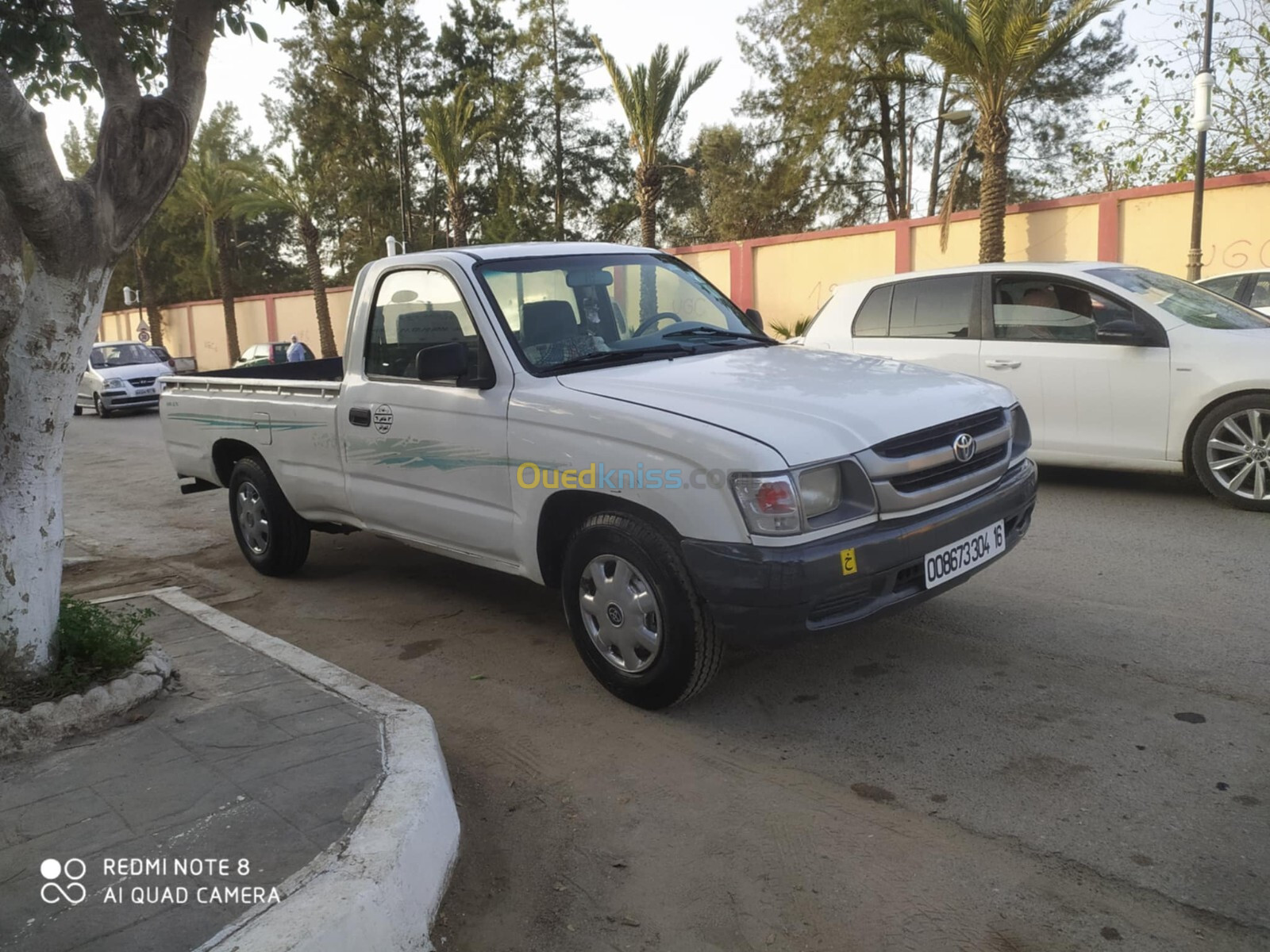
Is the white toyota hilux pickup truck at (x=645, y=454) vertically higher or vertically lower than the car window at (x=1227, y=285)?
lower

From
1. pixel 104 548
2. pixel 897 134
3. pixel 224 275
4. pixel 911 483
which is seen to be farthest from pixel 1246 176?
pixel 224 275

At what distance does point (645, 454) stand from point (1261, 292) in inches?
354

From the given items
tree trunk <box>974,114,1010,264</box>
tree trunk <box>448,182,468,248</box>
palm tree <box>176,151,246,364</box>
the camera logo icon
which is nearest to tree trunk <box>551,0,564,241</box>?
tree trunk <box>448,182,468,248</box>

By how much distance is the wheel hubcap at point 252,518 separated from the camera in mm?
6281

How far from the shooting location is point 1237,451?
663 cm

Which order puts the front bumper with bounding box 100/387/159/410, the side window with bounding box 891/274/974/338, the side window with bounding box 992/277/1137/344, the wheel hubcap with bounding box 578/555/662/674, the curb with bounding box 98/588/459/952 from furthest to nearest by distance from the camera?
the front bumper with bounding box 100/387/159/410, the side window with bounding box 891/274/974/338, the side window with bounding box 992/277/1137/344, the wheel hubcap with bounding box 578/555/662/674, the curb with bounding box 98/588/459/952

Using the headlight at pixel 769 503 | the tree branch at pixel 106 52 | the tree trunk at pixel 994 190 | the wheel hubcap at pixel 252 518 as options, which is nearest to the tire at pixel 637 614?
the headlight at pixel 769 503

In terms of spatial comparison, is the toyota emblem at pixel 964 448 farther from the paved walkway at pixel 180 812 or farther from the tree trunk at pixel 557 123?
the tree trunk at pixel 557 123

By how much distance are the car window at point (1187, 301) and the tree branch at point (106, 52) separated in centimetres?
616

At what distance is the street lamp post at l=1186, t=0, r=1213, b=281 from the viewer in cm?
1386

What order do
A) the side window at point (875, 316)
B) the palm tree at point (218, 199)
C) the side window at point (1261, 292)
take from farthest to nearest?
the palm tree at point (218, 199), the side window at point (1261, 292), the side window at point (875, 316)

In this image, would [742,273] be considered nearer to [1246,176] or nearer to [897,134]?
[1246,176]

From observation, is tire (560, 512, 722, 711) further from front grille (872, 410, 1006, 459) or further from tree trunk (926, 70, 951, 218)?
tree trunk (926, 70, 951, 218)

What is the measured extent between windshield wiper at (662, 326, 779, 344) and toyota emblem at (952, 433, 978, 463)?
4.69 ft
